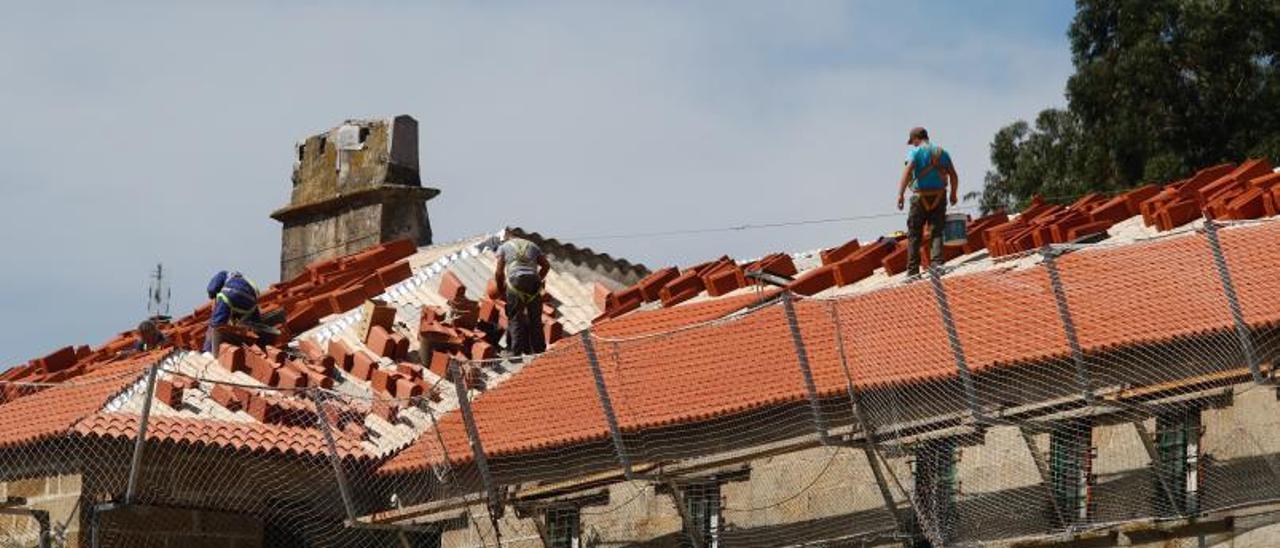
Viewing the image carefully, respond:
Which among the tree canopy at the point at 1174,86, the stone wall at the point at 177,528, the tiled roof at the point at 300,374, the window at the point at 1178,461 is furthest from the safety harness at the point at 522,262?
the tree canopy at the point at 1174,86

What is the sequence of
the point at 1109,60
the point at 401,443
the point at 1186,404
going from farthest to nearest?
1. the point at 1109,60
2. the point at 401,443
3. the point at 1186,404

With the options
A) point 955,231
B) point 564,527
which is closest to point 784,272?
point 955,231

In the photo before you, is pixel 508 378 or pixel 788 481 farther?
pixel 508 378

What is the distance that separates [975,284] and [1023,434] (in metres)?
1.73

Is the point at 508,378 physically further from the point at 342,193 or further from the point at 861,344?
the point at 342,193

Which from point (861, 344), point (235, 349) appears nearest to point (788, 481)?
point (861, 344)

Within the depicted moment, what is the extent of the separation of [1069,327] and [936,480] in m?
2.31

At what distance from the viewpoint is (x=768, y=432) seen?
24156 mm

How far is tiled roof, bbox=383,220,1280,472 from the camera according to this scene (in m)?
21.6

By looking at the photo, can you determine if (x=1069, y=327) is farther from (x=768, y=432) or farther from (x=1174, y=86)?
(x=1174, y=86)

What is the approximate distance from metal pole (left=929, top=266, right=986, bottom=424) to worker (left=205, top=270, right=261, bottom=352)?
924 cm

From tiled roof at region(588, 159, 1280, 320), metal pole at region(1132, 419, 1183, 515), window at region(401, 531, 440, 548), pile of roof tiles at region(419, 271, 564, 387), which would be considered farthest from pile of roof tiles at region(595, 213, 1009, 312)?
metal pole at region(1132, 419, 1183, 515)

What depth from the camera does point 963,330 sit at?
22.9m

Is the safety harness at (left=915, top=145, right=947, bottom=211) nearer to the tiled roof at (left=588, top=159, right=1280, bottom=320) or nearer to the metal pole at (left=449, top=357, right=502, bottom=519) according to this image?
the tiled roof at (left=588, top=159, right=1280, bottom=320)
